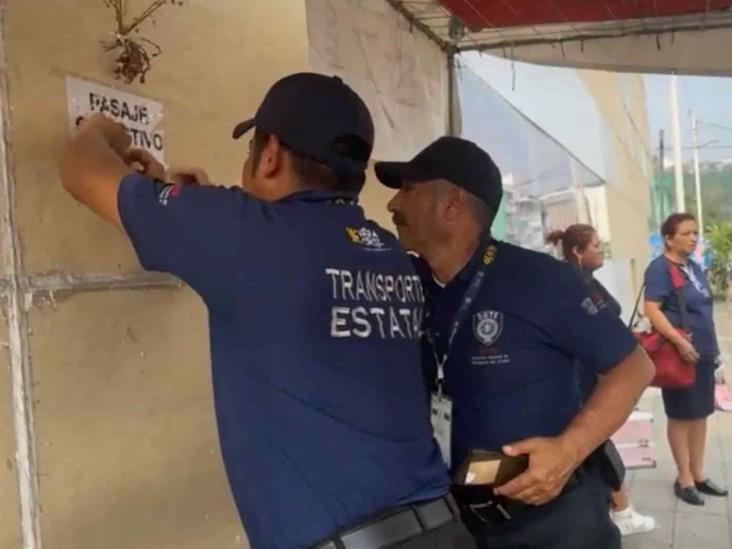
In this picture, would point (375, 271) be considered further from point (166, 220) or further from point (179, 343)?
point (179, 343)

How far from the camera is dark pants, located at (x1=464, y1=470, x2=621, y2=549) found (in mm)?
1729

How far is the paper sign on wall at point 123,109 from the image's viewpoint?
1.32 meters

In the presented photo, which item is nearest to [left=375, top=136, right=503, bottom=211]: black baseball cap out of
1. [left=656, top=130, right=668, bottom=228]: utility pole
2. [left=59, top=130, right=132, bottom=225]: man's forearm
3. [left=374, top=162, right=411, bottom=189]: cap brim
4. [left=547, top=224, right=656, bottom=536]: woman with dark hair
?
[left=374, top=162, right=411, bottom=189]: cap brim

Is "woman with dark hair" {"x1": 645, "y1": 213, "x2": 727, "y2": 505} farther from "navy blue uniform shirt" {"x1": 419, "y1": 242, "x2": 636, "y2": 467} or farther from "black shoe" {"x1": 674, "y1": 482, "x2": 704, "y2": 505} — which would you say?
"navy blue uniform shirt" {"x1": 419, "y1": 242, "x2": 636, "y2": 467}

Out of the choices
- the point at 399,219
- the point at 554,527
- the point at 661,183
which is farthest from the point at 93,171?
the point at 661,183

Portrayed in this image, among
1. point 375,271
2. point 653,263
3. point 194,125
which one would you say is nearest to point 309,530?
point 375,271

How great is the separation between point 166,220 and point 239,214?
0.30 feet

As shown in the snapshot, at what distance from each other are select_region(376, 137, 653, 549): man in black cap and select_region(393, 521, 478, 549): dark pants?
34cm

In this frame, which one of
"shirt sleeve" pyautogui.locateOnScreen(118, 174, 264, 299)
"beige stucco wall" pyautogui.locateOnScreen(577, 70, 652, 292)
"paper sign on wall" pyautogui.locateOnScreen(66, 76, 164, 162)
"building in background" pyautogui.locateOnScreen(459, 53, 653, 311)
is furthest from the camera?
"beige stucco wall" pyautogui.locateOnScreen(577, 70, 652, 292)

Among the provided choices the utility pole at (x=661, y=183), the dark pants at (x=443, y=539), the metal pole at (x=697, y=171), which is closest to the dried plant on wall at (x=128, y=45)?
the dark pants at (x=443, y=539)

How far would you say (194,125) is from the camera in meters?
1.63

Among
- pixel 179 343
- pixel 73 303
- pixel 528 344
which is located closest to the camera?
pixel 73 303

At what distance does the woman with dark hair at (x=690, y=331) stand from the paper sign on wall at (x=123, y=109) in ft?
10.6

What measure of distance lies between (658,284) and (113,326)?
3405 mm
